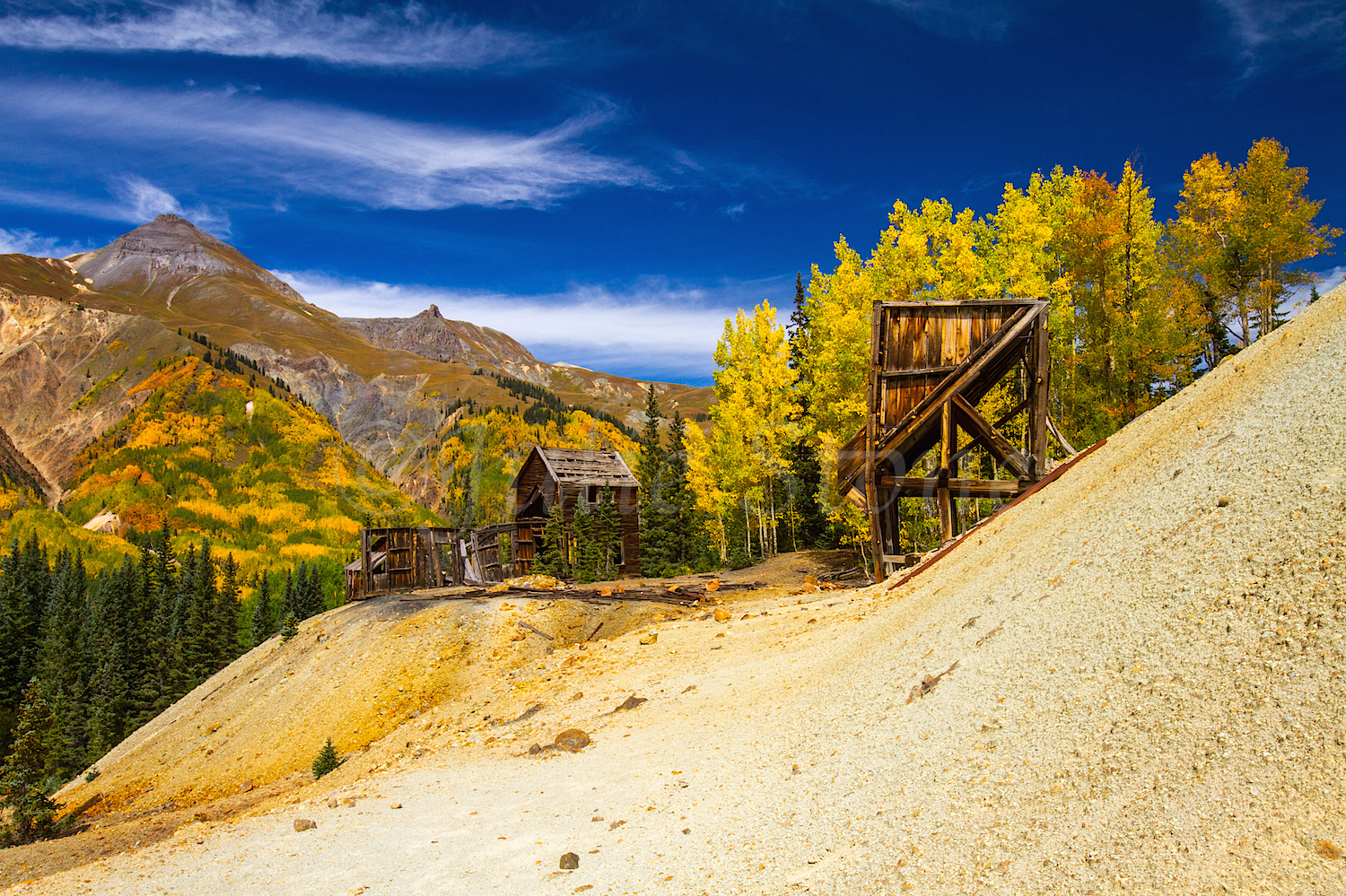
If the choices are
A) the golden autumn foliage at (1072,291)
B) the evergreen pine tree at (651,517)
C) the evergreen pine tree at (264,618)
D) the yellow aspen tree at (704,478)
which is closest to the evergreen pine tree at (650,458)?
the evergreen pine tree at (651,517)

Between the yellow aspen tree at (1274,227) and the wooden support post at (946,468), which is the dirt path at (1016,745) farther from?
the yellow aspen tree at (1274,227)

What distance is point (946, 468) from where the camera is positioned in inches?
508

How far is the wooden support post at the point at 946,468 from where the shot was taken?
42.4 feet

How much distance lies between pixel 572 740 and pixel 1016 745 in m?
5.88

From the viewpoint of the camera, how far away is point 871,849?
14.8ft

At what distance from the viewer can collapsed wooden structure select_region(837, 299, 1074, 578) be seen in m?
13.1

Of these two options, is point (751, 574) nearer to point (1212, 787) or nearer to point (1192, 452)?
point (1192, 452)

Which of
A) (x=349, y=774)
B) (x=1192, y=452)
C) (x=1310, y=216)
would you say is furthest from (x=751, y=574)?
(x=1310, y=216)

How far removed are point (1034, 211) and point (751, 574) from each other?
674 inches

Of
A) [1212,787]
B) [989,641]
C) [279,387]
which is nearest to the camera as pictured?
[1212,787]

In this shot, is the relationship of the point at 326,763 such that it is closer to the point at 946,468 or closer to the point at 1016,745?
the point at 1016,745

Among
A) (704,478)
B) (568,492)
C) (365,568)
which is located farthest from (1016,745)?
(568,492)

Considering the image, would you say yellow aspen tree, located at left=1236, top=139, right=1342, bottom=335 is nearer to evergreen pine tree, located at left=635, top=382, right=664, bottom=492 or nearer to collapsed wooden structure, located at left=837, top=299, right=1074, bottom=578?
collapsed wooden structure, located at left=837, top=299, right=1074, bottom=578

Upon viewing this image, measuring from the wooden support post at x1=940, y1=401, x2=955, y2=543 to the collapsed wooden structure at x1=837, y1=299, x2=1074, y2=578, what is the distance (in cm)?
2
